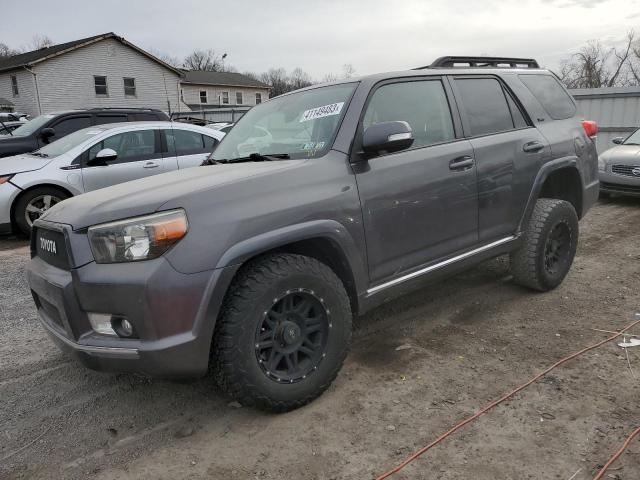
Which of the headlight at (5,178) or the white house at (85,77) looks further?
the white house at (85,77)

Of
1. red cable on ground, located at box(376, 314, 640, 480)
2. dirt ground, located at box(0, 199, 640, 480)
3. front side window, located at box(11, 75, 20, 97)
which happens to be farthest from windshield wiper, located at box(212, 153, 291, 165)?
front side window, located at box(11, 75, 20, 97)

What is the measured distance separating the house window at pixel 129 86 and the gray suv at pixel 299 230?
3229cm

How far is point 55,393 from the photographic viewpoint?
10.4 feet

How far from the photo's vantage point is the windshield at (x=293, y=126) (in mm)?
3180

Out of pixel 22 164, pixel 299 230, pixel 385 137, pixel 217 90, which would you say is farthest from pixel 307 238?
pixel 217 90

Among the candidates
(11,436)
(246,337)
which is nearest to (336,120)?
(246,337)

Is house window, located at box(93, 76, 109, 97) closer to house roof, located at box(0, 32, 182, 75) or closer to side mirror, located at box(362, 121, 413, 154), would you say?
house roof, located at box(0, 32, 182, 75)

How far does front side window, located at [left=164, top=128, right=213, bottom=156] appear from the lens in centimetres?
798

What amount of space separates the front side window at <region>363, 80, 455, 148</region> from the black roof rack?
45cm

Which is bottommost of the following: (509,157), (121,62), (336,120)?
(509,157)

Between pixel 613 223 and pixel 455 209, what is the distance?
5.18 m

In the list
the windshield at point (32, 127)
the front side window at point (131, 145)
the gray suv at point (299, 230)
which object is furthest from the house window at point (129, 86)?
the gray suv at point (299, 230)

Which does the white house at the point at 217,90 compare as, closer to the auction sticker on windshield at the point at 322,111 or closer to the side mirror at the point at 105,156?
the side mirror at the point at 105,156

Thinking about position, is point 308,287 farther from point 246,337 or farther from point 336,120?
point 336,120
